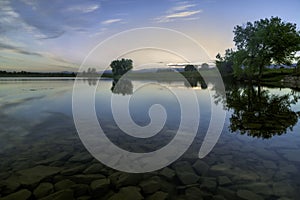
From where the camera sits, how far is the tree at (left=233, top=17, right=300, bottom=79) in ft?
182

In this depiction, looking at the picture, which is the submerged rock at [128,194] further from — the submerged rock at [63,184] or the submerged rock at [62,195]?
the submerged rock at [63,184]

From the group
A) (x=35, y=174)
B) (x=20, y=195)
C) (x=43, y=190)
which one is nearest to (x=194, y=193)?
(x=43, y=190)

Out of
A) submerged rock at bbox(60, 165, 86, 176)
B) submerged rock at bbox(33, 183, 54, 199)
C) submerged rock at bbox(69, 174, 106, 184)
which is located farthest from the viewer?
submerged rock at bbox(60, 165, 86, 176)

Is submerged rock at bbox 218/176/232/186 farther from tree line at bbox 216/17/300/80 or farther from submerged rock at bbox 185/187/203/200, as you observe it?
tree line at bbox 216/17/300/80

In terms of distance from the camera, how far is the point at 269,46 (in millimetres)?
56906

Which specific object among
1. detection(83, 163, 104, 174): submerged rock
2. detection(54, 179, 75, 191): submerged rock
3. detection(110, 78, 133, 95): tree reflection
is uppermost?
detection(110, 78, 133, 95): tree reflection

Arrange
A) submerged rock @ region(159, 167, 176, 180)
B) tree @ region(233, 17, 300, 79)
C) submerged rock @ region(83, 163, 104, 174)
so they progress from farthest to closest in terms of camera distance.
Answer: tree @ region(233, 17, 300, 79) → submerged rock @ region(83, 163, 104, 174) → submerged rock @ region(159, 167, 176, 180)

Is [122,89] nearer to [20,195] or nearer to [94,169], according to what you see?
[94,169]

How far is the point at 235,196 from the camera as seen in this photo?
5.48 meters

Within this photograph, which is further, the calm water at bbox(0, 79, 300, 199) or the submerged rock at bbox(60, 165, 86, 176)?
the submerged rock at bbox(60, 165, 86, 176)

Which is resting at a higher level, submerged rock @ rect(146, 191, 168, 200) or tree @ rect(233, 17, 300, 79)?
tree @ rect(233, 17, 300, 79)

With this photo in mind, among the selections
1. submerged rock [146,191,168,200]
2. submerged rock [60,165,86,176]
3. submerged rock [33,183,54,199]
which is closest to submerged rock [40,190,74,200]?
submerged rock [33,183,54,199]

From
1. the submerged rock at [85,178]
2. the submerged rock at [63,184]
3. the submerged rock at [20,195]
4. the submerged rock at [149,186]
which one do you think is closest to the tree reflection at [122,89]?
the submerged rock at [85,178]

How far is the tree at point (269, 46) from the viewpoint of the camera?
182ft
